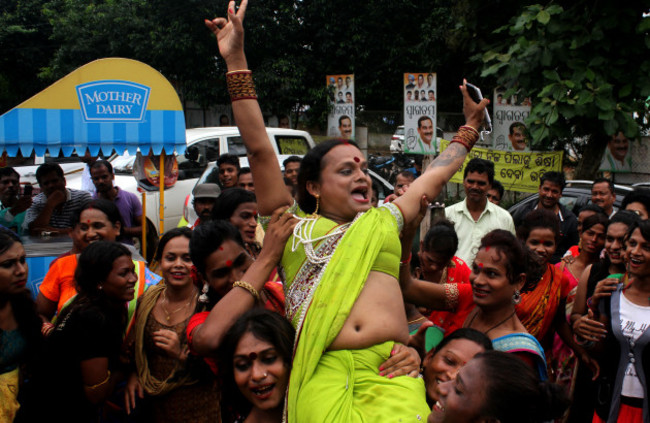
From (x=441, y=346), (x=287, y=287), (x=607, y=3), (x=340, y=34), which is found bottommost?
(x=441, y=346)

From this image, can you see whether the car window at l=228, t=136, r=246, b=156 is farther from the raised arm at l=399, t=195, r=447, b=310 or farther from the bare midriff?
the bare midriff

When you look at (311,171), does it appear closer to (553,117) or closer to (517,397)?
(517,397)

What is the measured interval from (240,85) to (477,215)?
331 cm

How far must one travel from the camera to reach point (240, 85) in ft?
7.52

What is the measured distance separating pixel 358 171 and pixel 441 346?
2.59ft

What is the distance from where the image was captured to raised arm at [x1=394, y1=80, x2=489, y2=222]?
234cm

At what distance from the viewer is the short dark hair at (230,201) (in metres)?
3.58

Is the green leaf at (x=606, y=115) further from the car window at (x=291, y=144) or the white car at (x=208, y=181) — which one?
the car window at (x=291, y=144)

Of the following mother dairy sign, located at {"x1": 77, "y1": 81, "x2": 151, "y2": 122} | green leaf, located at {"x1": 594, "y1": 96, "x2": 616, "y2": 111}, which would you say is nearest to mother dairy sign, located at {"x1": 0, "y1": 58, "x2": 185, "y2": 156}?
mother dairy sign, located at {"x1": 77, "y1": 81, "x2": 151, "y2": 122}

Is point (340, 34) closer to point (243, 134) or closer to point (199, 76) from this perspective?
point (199, 76)

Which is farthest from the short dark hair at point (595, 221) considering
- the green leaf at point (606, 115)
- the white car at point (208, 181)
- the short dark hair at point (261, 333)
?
the green leaf at point (606, 115)

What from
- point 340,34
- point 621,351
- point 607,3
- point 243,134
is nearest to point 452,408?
point 243,134

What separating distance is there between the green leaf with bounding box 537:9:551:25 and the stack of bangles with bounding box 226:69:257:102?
6143 millimetres

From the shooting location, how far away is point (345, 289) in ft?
6.53
